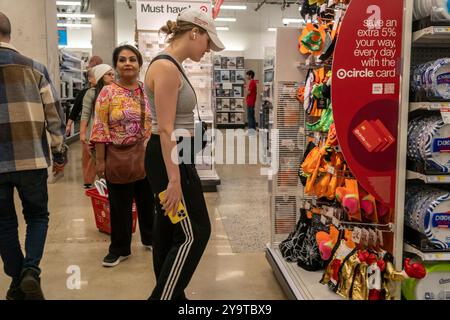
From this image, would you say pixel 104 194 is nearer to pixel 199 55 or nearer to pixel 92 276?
pixel 92 276

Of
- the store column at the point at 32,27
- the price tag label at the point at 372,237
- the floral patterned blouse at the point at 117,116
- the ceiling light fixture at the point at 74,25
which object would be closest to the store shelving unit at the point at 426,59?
the price tag label at the point at 372,237

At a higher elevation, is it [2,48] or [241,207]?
[2,48]

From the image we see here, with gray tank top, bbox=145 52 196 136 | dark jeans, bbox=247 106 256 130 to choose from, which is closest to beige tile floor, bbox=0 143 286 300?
gray tank top, bbox=145 52 196 136

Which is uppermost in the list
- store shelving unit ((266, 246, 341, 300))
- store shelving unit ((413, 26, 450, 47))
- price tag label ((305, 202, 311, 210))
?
store shelving unit ((413, 26, 450, 47))

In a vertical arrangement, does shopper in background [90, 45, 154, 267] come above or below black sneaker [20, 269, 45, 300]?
above

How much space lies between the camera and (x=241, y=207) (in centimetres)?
515

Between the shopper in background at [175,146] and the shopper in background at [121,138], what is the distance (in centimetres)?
112

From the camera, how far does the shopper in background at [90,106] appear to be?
424 centimetres

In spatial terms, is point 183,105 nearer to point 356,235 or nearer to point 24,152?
point 24,152

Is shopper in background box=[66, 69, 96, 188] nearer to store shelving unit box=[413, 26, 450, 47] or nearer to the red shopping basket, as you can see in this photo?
the red shopping basket

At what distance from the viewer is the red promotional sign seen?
212 centimetres

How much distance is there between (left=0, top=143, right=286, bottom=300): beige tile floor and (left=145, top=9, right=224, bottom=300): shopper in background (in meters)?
0.75
